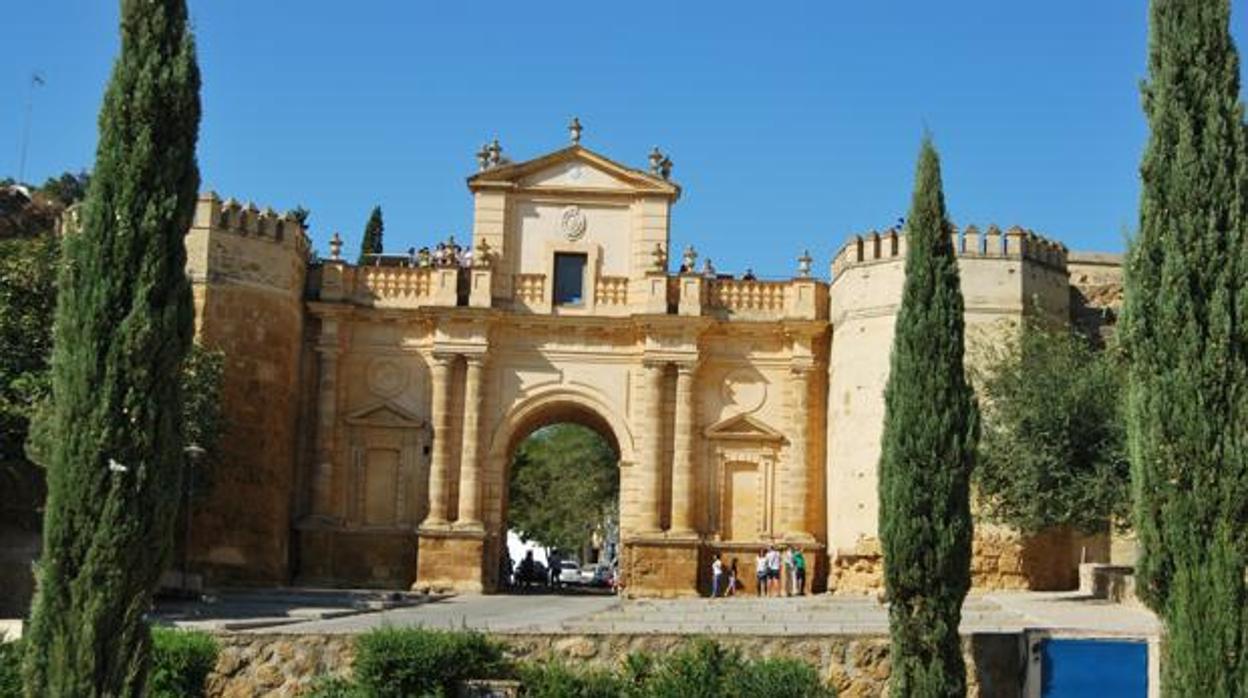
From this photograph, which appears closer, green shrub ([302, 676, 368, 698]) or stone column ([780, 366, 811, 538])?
green shrub ([302, 676, 368, 698])

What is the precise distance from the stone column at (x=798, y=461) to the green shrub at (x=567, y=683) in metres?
18.0

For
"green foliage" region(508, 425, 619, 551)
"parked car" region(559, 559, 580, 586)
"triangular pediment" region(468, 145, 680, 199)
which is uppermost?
"triangular pediment" region(468, 145, 680, 199)

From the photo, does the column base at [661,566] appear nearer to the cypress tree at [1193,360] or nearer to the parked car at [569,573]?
the parked car at [569,573]

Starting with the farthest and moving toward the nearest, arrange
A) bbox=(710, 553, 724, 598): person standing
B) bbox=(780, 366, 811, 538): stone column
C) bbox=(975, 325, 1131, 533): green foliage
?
A: 1. bbox=(780, 366, 811, 538): stone column
2. bbox=(710, 553, 724, 598): person standing
3. bbox=(975, 325, 1131, 533): green foliage

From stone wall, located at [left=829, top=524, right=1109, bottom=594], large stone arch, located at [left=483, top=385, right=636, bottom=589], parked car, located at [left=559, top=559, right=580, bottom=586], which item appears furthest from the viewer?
parked car, located at [left=559, top=559, right=580, bottom=586]

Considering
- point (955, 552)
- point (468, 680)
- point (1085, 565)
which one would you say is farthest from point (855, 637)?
point (1085, 565)

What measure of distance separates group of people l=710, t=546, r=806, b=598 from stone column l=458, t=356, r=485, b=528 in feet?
16.9

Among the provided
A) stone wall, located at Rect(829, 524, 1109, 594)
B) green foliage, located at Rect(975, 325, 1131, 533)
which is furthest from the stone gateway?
green foliage, located at Rect(975, 325, 1131, 533)

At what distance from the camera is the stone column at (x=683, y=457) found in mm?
34406

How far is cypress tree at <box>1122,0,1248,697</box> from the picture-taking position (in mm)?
13719

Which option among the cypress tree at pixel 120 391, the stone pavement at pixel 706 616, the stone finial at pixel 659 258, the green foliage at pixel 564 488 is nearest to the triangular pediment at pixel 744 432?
the stone finial at pixel 659 258

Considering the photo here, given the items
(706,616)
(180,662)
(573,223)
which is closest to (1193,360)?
(180,662)

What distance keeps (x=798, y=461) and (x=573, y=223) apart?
23.4 ft

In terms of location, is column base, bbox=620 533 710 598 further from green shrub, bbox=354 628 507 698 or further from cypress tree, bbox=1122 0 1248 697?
cypress tree, bbox=1122 0 1248 697
